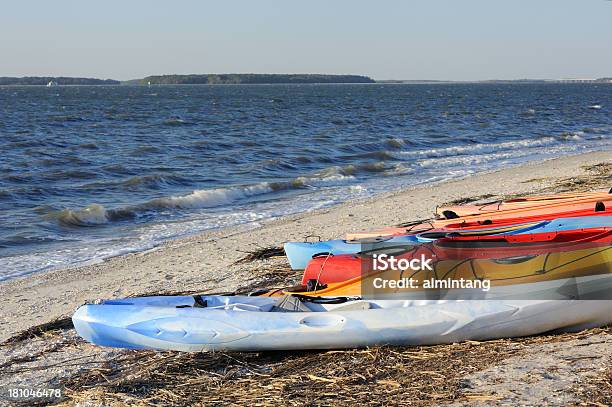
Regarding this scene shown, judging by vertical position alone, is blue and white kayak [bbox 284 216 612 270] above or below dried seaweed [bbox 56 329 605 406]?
above

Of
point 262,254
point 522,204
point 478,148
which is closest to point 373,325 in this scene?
point 262,254

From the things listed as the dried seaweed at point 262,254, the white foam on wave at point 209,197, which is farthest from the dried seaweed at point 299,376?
the white foam on wave at point 209,197

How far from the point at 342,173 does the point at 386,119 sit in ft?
67.1

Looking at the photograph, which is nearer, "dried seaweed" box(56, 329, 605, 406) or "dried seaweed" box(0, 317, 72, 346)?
"dried seaweed" box(56, 329, 605, 406)

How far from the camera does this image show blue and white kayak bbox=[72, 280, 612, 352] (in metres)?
4.93

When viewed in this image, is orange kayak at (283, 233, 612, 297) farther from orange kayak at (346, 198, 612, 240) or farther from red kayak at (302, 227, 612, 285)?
orange kayak at (346, 198, 612, 240)

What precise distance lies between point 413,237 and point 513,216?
168 centimetres

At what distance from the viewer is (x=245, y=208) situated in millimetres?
13242

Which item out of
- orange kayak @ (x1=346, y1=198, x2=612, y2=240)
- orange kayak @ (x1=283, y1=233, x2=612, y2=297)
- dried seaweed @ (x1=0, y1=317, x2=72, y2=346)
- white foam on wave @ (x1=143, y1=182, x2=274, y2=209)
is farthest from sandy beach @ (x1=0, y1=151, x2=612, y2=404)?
white foam on wave @ (x1=143, y1=182, x2=274, y2=209)

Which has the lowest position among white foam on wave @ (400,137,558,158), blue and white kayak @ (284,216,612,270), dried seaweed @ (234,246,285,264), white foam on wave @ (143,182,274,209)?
white foam on wave @ (143,182,274,209)

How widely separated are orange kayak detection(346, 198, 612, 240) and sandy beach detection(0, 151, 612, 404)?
3.85 ft

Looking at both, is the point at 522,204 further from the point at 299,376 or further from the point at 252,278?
the point at 299,376

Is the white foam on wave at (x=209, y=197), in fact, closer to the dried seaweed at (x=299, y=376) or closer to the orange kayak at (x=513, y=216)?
the orange kayak at (x=513, y=216)

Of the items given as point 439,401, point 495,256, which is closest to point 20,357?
point 439,401
